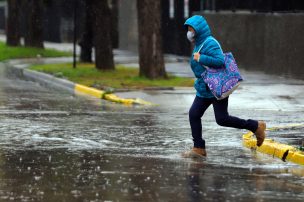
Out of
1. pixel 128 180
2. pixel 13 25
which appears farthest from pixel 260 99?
pixel 13 25

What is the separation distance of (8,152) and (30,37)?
29507 mm

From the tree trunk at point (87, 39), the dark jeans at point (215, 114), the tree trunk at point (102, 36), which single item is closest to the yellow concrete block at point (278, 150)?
the dark jeans at point (215, 114)

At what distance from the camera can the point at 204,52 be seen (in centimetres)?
1113

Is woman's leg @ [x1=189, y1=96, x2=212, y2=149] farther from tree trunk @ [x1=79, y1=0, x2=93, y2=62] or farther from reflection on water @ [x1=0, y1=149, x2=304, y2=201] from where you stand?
tree trunk @ [x1=79, y1=0, x2=93, y2=62]

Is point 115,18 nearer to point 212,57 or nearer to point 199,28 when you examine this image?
point 199,28

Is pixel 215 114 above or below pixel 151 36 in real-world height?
above

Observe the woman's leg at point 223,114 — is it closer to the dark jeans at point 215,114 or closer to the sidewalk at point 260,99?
the dark jeans at point 215,114

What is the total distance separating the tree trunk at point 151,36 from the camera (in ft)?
77.6

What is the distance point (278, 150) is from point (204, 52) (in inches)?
60.6

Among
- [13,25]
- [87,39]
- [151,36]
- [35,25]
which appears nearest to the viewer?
[151,36]

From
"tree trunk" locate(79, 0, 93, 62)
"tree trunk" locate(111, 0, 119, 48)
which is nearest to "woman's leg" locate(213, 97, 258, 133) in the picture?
"tree trunk" locate(79, 0, 93, 62)

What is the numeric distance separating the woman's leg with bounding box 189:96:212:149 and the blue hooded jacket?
9cm

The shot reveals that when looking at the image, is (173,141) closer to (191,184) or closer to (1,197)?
(191,184)

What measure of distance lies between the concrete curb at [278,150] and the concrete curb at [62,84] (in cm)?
662
